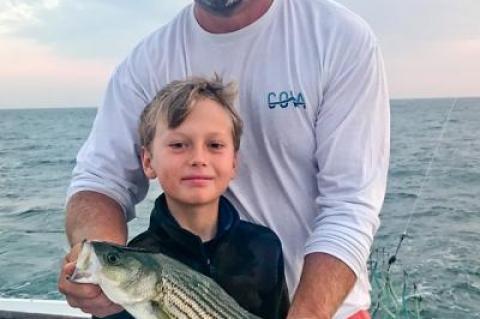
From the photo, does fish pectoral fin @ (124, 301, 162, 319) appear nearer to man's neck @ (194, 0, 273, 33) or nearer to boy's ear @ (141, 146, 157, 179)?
boy's ear @ (141, 146, 157, 179)

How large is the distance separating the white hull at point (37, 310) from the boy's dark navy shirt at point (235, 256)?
1.44 meters

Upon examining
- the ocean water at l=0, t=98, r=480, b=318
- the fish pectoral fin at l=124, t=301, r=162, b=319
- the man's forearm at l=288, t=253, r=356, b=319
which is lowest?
the ocean water at l=0, t=98, r=480, b=318

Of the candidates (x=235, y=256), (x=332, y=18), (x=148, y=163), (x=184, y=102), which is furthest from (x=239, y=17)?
(x=235, y=256)

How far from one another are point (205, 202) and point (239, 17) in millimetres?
797

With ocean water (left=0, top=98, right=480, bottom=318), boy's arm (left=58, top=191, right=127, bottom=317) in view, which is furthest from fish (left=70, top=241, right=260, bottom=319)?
ocean water (left=0, top=98, right=480, bottom=318)

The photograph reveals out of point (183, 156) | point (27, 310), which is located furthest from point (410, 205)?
point (183, 156)

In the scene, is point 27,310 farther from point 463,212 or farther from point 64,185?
point 64,185

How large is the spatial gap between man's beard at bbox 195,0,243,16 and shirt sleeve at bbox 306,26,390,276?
1.48 feet

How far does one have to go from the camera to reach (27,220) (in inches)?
523

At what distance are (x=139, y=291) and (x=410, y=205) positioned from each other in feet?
44.0

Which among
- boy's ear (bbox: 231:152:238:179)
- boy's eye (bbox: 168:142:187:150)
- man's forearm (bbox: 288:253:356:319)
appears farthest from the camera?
boy's ear (bbox: 231:152:238:179)

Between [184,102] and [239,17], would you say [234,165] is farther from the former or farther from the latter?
[239,17]

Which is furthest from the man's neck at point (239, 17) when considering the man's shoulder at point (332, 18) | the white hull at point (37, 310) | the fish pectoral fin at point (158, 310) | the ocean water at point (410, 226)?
the ocean water at point (410, 226)

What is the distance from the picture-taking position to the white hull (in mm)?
3816
